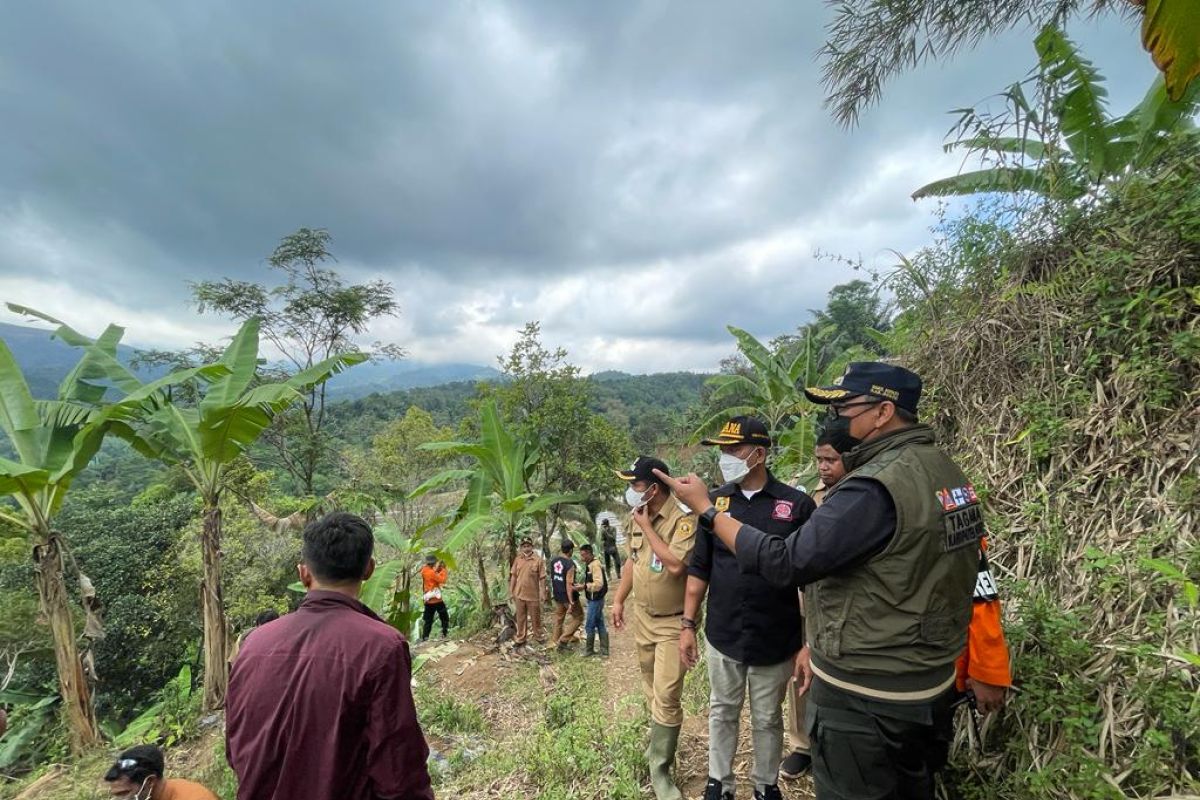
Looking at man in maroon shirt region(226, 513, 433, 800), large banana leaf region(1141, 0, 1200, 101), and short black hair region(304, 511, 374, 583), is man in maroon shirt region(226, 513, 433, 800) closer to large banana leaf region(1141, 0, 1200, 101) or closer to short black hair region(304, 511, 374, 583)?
short black hair region(304, 511, 374, 583)

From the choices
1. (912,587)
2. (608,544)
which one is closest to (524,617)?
(608,544)

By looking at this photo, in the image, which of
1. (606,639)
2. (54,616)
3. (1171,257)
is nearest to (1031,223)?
(1171,257)

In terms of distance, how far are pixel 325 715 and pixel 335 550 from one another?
0.48 metres

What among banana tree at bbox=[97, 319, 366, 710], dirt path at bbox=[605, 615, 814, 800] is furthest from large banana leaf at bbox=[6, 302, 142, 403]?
dirt path at bbox=[605, 615, 814, 800]

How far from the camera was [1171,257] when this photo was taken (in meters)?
2.48

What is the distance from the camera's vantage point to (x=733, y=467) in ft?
8.70

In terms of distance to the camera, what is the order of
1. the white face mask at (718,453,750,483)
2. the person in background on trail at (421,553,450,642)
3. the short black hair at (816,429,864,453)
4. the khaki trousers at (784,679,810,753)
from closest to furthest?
1. the short black hair at (816,429,864,453)
2. the white face mask at (718,453,750,483)
3. the khaki trousers at (784,679,810,753)
4. the person in background on trail at (421,553,450,642)

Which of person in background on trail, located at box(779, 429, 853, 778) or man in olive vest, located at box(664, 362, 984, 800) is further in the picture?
person in background on trail, located at box(779, 429, 853, 778)

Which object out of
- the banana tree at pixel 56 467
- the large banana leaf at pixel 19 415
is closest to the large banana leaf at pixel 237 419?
the banana tree at pixel 56 467

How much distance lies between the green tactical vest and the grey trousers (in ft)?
2.95

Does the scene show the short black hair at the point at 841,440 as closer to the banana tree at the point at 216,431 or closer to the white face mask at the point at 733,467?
the white face mask at the point at 733,467

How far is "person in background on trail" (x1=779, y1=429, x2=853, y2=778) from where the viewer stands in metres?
2.33

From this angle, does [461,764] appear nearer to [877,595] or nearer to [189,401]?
[877,595]

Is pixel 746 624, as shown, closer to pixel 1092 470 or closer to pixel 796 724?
pixel 796 724
